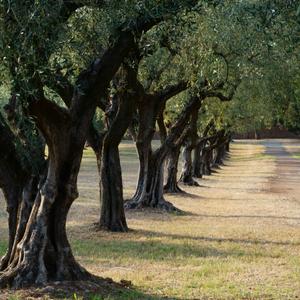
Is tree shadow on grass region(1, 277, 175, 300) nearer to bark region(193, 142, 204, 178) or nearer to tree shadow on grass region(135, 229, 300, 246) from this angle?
tree shadow on grass region(135, 229, 300, 246)

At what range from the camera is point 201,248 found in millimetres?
13203

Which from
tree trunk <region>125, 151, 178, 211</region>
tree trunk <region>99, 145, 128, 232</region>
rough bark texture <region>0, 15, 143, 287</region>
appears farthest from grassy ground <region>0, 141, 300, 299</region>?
rough bark texture <region>0, 15, 143, 287</region>

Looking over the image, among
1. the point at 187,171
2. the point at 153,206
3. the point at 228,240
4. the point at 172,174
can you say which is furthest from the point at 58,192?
the point at 187,171

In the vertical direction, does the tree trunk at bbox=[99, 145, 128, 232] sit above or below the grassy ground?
above

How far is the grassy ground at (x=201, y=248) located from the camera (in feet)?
31.2

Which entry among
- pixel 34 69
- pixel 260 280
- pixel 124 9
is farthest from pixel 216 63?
pixel 34 69

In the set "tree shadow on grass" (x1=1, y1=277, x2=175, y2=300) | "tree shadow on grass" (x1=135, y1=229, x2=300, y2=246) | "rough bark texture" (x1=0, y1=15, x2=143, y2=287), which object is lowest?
"tree shadow on grass" (x1=135, y1=229, x2=300, y2=246)

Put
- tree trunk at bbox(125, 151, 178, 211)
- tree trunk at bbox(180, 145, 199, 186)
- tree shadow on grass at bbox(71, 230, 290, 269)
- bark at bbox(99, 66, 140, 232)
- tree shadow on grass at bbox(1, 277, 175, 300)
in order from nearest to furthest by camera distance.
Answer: tree shadow on grass at bbox(1, 277, 175, 300)
tree shadow on grass at bbox(71, 230, 290, 269)
bark at bbox(99, 66, 140, 232)
tree trunk at bbox(125, 151, 178, 211)
tree trunk at bbox(180, 145, 199, 186)

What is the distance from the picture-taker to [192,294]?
892cm

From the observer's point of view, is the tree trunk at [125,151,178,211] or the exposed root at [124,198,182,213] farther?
the tree trunk at [125,151,178,211]

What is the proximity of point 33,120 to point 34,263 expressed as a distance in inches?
69.0

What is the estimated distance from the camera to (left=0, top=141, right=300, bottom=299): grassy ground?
9523mm

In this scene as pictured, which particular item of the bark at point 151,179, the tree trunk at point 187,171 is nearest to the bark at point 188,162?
the tree trunk at point 187,171

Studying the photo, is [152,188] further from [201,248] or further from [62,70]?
[62,70]
